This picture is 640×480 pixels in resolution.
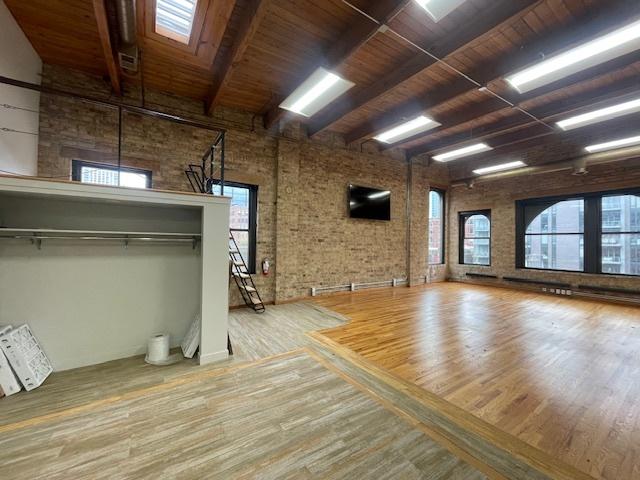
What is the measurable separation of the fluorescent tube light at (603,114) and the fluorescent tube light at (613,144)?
957 mm

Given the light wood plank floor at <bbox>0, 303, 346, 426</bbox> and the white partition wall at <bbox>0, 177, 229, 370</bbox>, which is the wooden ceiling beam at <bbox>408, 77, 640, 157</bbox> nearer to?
the light wood plank floor at <bbox>0, 303, 346, 426</bbox>

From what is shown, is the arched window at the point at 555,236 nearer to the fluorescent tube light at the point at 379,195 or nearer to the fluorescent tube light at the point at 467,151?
the fluorescent tube light at the point at 467,151

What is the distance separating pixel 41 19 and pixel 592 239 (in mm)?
11113

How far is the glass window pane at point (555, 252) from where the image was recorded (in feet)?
22.1

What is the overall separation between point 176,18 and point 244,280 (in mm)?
4078

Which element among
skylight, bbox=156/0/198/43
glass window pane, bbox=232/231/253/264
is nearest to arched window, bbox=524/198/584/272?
glass window pane, bbox=232/231/253/264

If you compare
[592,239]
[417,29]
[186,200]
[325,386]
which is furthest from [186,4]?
[592,239]

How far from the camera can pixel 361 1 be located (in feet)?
9.42

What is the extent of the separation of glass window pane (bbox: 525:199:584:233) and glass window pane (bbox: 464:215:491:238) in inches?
43.7

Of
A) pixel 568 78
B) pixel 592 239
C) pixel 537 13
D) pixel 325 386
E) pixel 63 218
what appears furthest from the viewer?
pixel 592 239

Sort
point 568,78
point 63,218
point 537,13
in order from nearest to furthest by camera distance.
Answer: point 63,218 < point 537,13 < point 568,78

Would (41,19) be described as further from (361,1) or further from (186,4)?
(361,1)

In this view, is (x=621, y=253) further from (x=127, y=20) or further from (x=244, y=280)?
(x=127, y=20)

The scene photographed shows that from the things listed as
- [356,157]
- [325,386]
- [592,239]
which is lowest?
[325,386]
